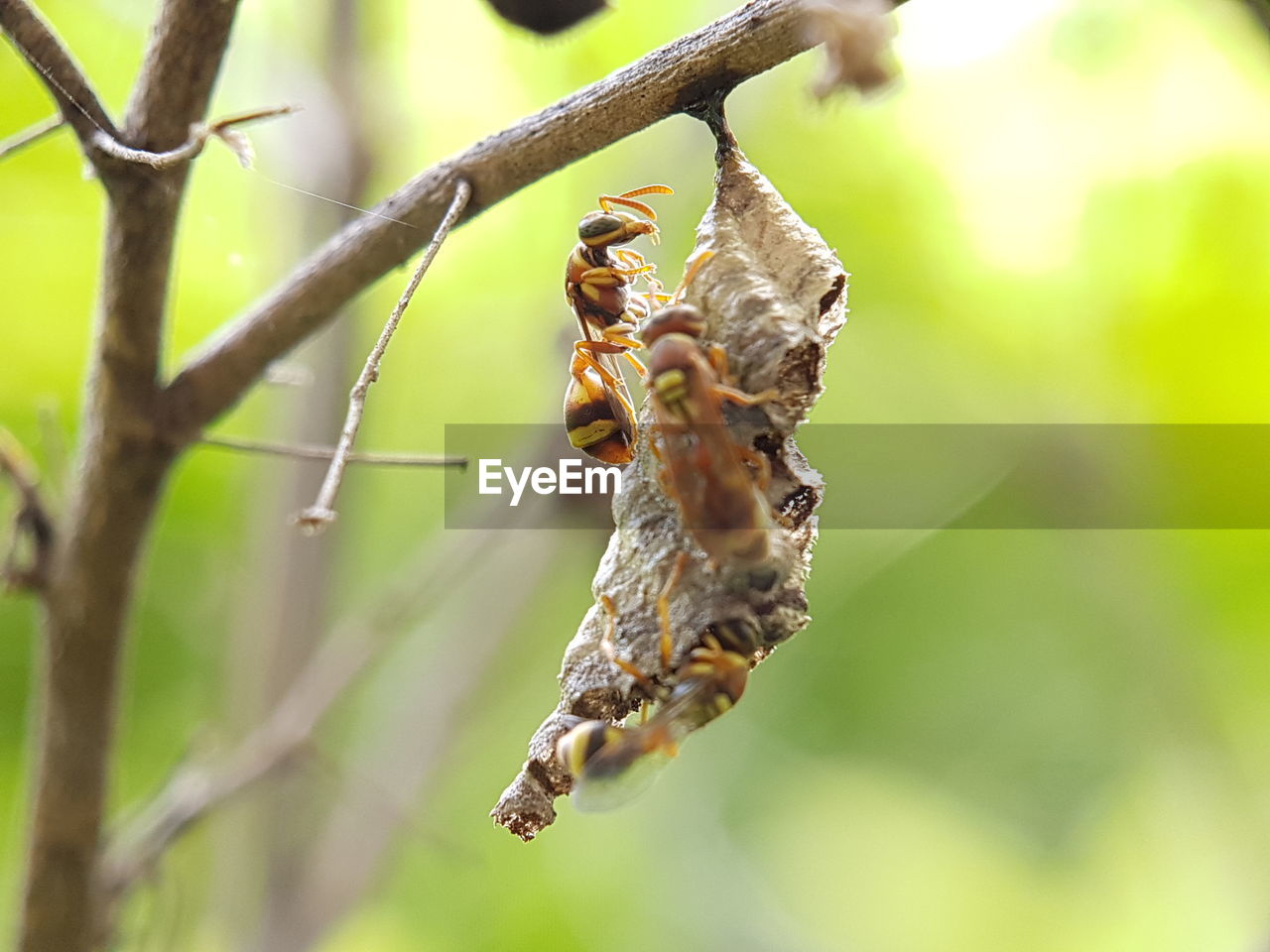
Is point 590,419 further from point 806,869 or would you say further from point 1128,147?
point 806,869

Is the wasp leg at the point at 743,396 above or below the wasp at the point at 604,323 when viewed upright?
above

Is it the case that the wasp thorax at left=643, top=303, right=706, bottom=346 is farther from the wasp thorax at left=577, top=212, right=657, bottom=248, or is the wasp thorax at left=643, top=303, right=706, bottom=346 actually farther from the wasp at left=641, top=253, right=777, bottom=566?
the wasp thorax at left=577, top=212, right=657, bottom=248

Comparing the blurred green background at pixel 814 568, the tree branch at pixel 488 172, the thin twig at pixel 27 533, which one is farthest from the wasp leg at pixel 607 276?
the thin twig at pixel 27 533

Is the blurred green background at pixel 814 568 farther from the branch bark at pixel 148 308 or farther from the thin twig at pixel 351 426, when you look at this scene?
Result: the thin twig at pixel 351 426

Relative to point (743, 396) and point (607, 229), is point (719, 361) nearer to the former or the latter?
point (743, 396)

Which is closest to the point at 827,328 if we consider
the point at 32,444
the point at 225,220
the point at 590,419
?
the point at 590,419

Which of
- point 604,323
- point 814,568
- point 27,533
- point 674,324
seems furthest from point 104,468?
point 814,568
